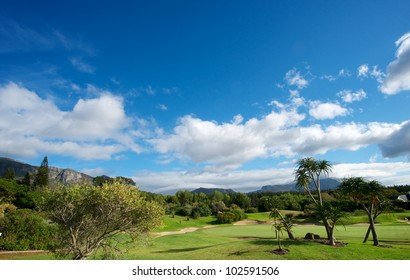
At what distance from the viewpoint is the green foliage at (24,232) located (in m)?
38.2

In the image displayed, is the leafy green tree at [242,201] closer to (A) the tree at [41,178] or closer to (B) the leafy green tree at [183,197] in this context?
(B) the leafy green tree at [183,197]

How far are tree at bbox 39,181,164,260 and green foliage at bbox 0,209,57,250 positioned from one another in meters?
20.0

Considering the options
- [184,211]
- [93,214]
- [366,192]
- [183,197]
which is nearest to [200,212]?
[184,211]

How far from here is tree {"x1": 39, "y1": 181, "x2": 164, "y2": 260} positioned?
20.5 m

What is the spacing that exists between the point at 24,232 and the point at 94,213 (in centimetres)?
2571

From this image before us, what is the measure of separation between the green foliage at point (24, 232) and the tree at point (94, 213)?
19988mm

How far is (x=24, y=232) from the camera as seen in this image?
130ft

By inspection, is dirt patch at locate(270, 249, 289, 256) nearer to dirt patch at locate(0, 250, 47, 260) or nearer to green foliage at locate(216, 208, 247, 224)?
dirt patch at locate(0, 250, 47, 260)

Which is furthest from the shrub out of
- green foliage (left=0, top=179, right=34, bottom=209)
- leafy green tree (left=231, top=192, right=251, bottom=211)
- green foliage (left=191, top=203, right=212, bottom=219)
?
green foliage (left=0, top=179, right=34, bottom=209)

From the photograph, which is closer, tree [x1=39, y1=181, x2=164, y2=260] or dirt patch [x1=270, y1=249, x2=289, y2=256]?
tree [x1=39, y1=181, x2=164, y2=260]

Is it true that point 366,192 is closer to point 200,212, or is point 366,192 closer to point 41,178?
point 200,212

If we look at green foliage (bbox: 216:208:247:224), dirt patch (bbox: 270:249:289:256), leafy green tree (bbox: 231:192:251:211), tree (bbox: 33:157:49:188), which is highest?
tree (bbox: 33:157:49:188)
